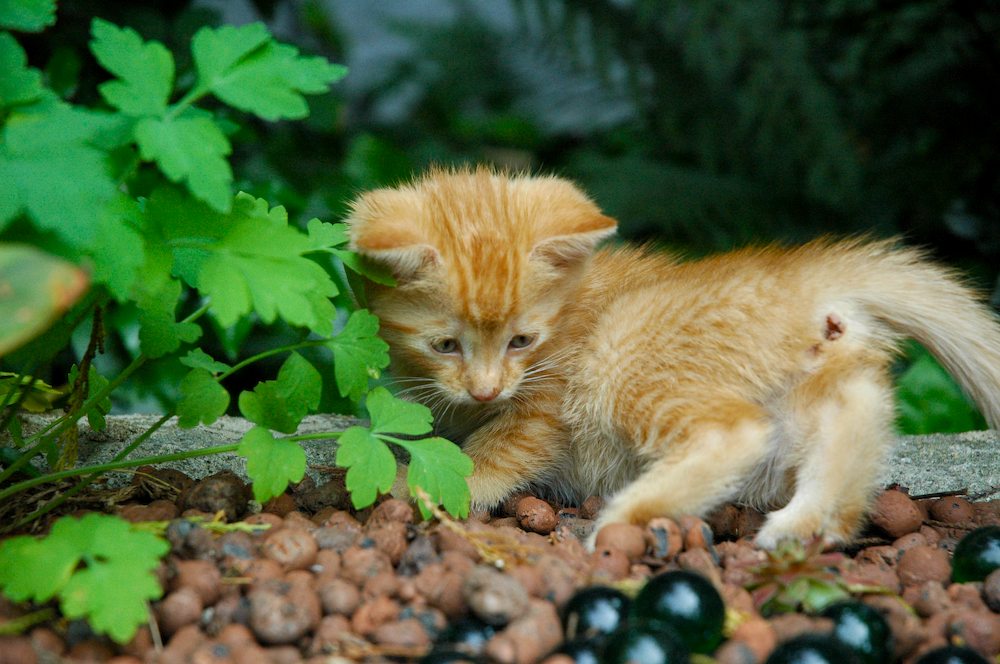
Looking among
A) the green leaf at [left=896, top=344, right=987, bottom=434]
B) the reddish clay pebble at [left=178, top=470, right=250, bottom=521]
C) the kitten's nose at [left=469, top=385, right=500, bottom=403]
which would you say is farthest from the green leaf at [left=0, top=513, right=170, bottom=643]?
the green leaf at [left=896, top=344, right=987, bottom=434]

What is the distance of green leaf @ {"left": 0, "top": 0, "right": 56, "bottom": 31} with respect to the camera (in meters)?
1.52

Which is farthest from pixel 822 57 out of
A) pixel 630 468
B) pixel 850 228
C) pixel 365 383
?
pixel 365 383

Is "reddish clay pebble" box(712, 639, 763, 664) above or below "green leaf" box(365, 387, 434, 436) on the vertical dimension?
above

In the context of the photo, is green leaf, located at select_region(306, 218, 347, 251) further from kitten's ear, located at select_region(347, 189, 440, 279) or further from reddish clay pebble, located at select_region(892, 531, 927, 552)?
reddish clay pebble, located at select_region(892, 531, 927, 552)

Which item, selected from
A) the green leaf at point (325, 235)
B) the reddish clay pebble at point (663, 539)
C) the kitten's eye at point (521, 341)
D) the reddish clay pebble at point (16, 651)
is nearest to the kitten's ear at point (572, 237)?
the kitten's eye at point (521, 341)

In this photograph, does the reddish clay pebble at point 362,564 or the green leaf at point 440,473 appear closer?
the reddish clay pebble at point 362,564

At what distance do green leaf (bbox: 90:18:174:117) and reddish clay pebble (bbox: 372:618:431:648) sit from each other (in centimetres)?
87

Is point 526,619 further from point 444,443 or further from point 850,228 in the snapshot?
point 850,228

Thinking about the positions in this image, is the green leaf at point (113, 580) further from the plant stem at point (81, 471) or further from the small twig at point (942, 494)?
the small twig at point (942, 494)

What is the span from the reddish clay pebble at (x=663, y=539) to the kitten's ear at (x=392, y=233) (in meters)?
0.75

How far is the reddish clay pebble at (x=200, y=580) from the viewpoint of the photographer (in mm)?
1550

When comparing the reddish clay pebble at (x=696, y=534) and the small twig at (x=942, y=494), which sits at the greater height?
the reddish clay pebble at (x=696, y=534)

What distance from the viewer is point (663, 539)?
1.80 metres

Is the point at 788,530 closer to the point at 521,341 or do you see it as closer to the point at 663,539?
the point at 663,539
